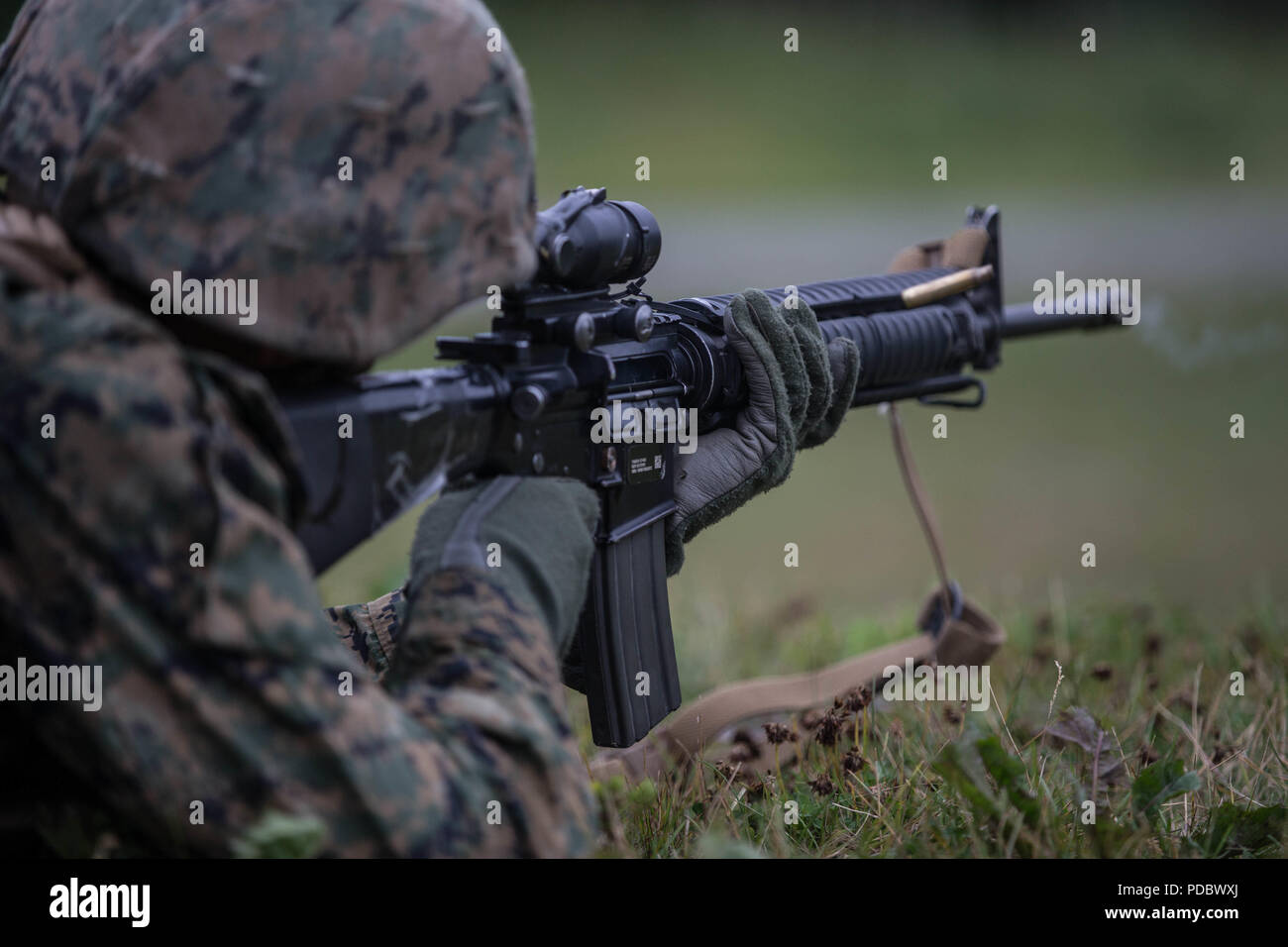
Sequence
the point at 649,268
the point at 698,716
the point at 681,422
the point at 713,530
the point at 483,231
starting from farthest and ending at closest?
the point at 713,530 → the point at 698,716 → the point at 681,422 → the point at 649,268 → the point at 483,231

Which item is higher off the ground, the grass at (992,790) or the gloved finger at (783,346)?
the gloved finger at (783,346)

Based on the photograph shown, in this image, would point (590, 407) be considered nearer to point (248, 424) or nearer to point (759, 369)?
point (759, 369)

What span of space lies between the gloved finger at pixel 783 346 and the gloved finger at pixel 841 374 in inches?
4.5

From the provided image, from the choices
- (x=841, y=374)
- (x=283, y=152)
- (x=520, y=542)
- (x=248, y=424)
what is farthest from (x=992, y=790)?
(x=283, y=152)

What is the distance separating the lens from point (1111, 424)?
8547 millimetres

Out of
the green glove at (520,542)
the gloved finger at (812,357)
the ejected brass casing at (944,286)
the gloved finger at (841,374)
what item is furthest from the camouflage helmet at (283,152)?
the ejected brass casing at (944,286)

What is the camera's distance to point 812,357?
2346 millimetres

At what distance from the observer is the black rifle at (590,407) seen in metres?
1.52

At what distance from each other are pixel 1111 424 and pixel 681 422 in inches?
280

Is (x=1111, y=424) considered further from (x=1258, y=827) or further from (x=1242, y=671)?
(x=1258, y=827)

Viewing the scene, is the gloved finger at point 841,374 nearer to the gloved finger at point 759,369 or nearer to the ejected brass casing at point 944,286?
the gloved finger at point 759,369

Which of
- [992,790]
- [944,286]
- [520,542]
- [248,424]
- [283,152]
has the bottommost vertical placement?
[992,790]

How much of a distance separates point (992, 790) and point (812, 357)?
897 millimetres
